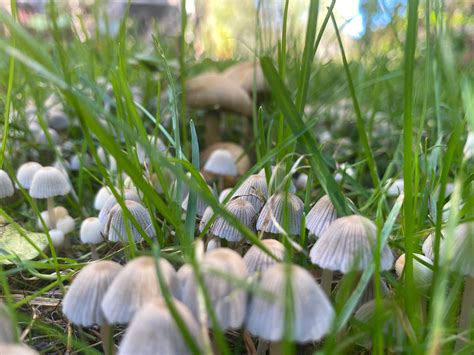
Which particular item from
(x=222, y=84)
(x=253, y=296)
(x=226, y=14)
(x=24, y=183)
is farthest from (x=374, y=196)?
(x=226, y=14)

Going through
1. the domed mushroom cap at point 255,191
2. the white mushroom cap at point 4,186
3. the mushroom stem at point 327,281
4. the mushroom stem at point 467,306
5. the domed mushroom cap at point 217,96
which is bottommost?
the mushroom stem at point 467,306

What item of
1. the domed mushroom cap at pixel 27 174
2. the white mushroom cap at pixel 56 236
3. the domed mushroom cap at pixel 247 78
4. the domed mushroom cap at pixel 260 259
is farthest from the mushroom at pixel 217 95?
the domed mushroom cap at pixel 260 259

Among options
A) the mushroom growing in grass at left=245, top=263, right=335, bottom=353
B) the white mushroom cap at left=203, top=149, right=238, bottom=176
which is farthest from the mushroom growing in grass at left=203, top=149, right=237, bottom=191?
the mushroom growing in grass at left=245, top=263, right=335, bottom=353

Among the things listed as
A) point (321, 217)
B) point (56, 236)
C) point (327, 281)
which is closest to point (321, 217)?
point (321, 217)

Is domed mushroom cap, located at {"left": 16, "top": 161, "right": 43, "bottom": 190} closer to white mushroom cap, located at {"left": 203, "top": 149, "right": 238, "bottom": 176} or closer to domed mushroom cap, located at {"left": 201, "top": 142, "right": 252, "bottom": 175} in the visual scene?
white mushroom cap, located at {"left": 203, "top": 149, "right": 238, "bottom": 176}

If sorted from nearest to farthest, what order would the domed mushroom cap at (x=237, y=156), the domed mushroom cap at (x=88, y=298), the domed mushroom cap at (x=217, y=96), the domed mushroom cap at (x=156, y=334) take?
the domed mushroom cap at (x=156, y=334), the domed mushroom cap at (x=88, y=298), the domed mushroom cap at (x=237, y=156), the domed mushroom cap at (x=217, y=96)

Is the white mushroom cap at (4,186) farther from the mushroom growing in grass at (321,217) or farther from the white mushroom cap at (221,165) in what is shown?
the mushroom growing in grass at (321,217)

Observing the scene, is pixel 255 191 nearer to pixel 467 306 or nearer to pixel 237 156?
pixel 467 306
